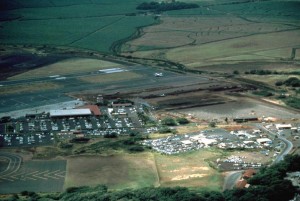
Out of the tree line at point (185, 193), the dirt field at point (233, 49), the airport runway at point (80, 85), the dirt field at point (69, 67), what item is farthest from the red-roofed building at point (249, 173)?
the dirt field at point (233, 49)

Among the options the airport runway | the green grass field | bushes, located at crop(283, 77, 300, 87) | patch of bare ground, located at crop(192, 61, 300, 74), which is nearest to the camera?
the airport runway

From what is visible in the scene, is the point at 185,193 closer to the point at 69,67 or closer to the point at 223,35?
the point at 69,67

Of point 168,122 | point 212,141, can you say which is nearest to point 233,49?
point 168,122

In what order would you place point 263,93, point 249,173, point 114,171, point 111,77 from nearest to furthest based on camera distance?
point 249,173, point 114,171, point 263,93, point 111,77

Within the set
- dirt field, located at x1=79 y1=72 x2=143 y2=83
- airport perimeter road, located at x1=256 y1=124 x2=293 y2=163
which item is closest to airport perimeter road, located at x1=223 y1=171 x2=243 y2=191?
airport perimeter road, located at x1=256 y1=124 x2=293 y2=163

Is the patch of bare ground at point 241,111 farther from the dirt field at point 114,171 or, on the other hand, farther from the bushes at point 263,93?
the dirt field at point 114,171

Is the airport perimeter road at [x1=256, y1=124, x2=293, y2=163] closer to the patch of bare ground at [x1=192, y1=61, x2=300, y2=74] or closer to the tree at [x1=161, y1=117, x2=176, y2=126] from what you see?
the tree at [x1=161, y1=117, x2=176, y2=126]
